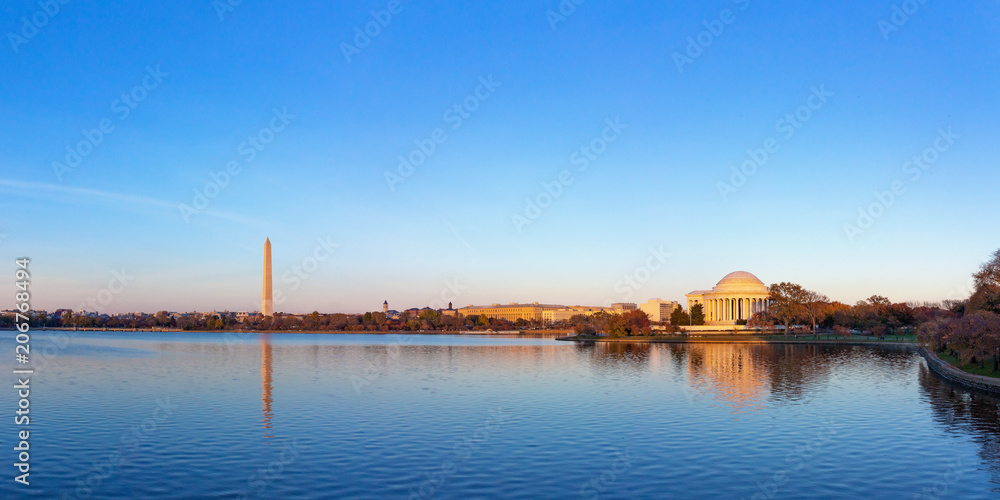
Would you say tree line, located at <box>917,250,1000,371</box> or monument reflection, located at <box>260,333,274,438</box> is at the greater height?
tree line, located at <box>917,250,1000,371</box>

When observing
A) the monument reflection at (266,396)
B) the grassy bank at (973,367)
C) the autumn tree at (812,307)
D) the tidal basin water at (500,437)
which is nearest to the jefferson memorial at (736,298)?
the autumn tree at (812,307)

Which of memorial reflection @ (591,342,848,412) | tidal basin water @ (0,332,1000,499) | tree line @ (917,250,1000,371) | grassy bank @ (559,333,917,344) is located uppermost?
tree line @ (917,250,1000,371)

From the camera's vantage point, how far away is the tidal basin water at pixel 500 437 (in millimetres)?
16766

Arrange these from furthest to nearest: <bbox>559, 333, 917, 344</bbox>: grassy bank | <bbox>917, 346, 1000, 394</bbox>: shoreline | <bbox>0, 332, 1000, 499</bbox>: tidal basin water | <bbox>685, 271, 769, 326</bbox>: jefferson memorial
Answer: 1. <bbox>685, 271, 769, 326</bbox>: jefferson memorial
2. <bbox>559, 333, 917, 344</bbox>: grassy bank
3. <bbox>917, 346, 1000, 394</bbox>: shoreline
4. <bbox>0, 332, 1000, 499</bbox>: tidal basin water

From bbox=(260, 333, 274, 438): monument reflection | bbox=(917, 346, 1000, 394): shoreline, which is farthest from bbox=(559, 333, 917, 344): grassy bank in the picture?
bbox=(260, 333, 274, 438): monument reflection

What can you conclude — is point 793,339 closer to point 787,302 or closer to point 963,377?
point 787,302

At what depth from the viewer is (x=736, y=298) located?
14962cm

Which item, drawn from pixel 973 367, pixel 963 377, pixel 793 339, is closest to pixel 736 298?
pixel 793 339

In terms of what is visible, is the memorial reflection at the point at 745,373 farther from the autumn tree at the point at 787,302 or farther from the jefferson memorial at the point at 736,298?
the jefferson memorial at the point at 736,298

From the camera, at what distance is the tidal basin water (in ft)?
55.0

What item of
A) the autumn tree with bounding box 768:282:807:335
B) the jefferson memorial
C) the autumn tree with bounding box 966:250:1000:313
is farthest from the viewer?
the jefferson memorial

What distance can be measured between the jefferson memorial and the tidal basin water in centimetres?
10955

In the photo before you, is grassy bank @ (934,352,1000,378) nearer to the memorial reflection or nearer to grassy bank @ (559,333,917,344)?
the memorial reflection

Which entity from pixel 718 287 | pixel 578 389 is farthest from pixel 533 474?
pixel 718 287
